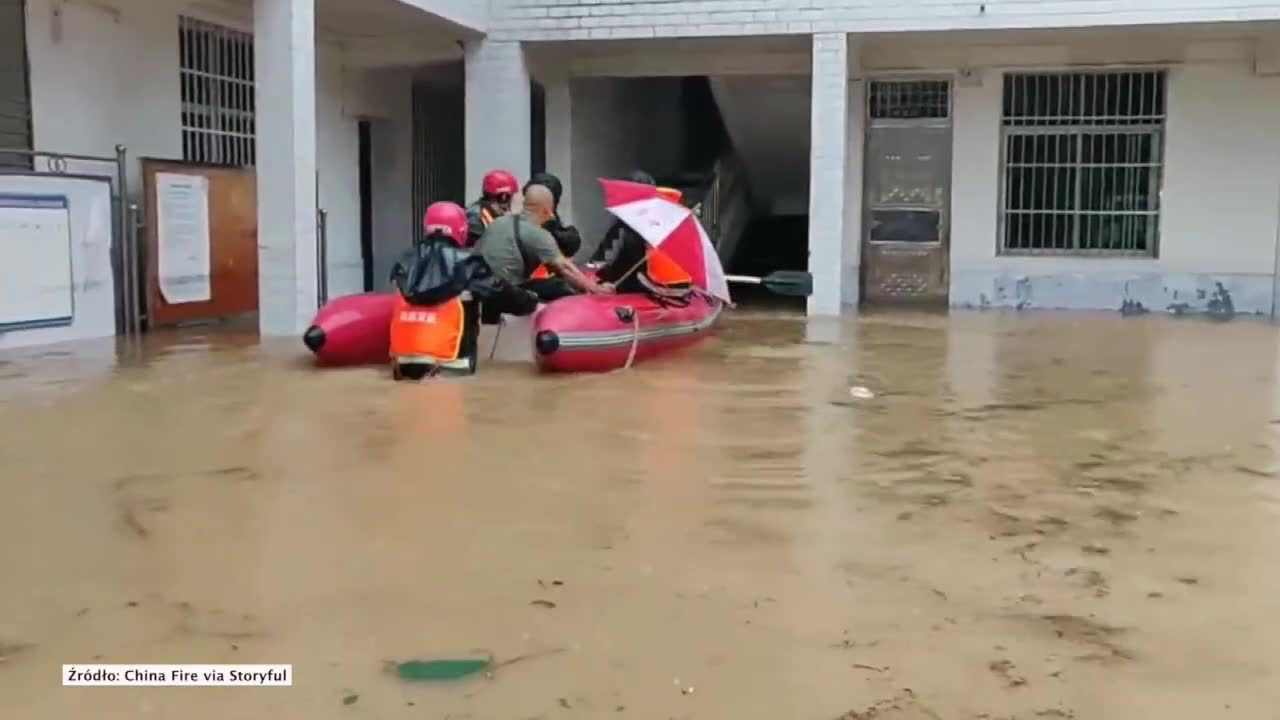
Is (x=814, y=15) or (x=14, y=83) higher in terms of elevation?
(x=814, y=15)

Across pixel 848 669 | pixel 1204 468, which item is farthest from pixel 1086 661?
pixel 1204 468

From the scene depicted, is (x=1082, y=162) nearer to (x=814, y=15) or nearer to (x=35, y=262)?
(x=814, y=15)

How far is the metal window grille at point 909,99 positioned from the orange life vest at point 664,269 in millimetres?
6005

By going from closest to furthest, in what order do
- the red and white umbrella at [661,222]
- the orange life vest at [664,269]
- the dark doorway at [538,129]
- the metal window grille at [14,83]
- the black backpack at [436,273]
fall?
the black backpack at [436,273] < the red and white umbrella at [661,222] < the orange life vest at [664,269] < the metal window grille at [14,83] < the dark doorway at [538,129]

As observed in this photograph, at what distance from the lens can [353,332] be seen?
7.56 metres

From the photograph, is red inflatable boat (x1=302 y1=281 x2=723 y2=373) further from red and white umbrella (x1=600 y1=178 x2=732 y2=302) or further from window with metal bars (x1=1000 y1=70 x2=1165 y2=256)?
window with metal bars (x1=1000 y1=70 x2=1165 y2=256)

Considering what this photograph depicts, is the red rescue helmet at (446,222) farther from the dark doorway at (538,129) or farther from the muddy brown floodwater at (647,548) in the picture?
the dark doorway at (538,129)

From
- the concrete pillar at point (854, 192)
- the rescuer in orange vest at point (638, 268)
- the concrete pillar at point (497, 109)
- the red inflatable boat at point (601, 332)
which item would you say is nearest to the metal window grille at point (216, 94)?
the concrete pillar at point (497, 109)

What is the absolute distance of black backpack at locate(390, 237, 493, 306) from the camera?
7039mm

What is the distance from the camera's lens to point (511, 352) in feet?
28.4

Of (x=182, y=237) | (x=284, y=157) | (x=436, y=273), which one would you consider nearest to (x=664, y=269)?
(x=436, y=273)

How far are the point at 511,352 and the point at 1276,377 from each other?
16.0 ft

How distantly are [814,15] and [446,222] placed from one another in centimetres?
600

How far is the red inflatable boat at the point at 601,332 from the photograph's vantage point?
7199 millimetres
